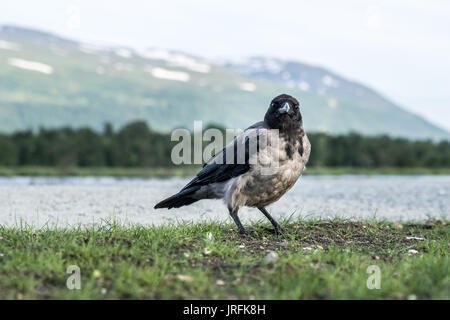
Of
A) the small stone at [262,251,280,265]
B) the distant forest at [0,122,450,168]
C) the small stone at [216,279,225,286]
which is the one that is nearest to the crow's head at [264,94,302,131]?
the small stone at [262,251,280,265]

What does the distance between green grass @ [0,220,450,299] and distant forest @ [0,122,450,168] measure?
77599 mm

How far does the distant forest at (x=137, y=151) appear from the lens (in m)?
87.2

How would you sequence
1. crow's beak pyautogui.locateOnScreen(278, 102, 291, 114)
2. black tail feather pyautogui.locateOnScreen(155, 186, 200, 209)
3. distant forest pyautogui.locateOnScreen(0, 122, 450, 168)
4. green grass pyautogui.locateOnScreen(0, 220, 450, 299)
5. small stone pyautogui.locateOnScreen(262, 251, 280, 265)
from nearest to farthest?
1. green grass pyautogui.locateOnScreen(0, 220, 450, 299)
2. small stone pyautogui.locateOnScreen(262, 251, 280, 265)
3. crow's beak pyautogui.locateOnScreen(278, 102, 291, 114)
4. black tail feather pyautogui.locateOnScreen(155, 186, 200, 209)
5. distant forest pyautogui.locateOnScreen(0, 122, 450, 168)

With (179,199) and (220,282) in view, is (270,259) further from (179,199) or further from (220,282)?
(179,199)

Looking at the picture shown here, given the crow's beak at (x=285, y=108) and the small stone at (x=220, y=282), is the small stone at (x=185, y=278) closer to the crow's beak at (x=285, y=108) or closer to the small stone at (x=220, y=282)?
the small stone at (x=220, y=282)

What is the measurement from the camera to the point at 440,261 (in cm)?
732

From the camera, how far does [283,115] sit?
30.8 ft

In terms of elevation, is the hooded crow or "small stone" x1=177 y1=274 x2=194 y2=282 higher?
the hooded crow

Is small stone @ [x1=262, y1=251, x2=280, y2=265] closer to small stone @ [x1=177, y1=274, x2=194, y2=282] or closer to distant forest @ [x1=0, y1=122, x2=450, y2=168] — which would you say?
small stone @ [x1=177, y1=274, x2=194, y2=282]

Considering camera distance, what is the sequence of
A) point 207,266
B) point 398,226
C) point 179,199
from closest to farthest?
point 207,266 → point 179,199 → point 398,226

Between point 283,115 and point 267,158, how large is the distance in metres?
→ 0.81

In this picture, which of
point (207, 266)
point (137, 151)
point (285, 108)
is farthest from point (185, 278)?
point (137, 151)

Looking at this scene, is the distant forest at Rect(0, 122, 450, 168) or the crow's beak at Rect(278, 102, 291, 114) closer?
the crow's beak at Rect(278, 102, 291, 114)

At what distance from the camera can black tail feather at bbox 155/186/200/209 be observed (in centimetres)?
1050
